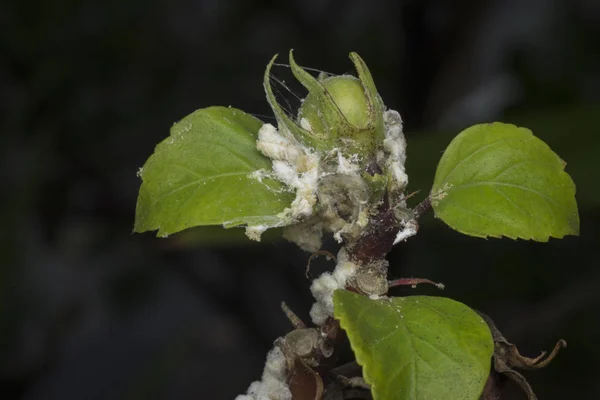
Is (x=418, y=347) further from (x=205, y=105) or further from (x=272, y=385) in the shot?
(x=205, y=105)

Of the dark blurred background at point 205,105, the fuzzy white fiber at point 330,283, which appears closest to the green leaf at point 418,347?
the fuzzy white fiber at point 330,283

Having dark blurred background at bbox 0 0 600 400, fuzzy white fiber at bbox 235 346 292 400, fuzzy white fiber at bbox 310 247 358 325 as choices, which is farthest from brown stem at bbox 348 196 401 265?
dark blurred background at bbox 0 0 600 400

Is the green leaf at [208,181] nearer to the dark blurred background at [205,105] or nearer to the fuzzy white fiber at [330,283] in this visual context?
the fuzzy white fiber at [330,283]

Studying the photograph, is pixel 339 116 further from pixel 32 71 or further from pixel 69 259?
pixel 69 259

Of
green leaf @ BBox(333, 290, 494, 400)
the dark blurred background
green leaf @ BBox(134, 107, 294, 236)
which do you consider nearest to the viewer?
green leaf @ BBox(333, 290, 494, 400)

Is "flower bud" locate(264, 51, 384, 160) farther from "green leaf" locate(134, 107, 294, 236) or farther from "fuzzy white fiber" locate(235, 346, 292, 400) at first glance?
"fuzzy white fiber" locate(235, 346, 292, 400)

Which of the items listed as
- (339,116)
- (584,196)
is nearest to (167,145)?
(339,116)

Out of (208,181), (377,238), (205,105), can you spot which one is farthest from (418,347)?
(205,105)
